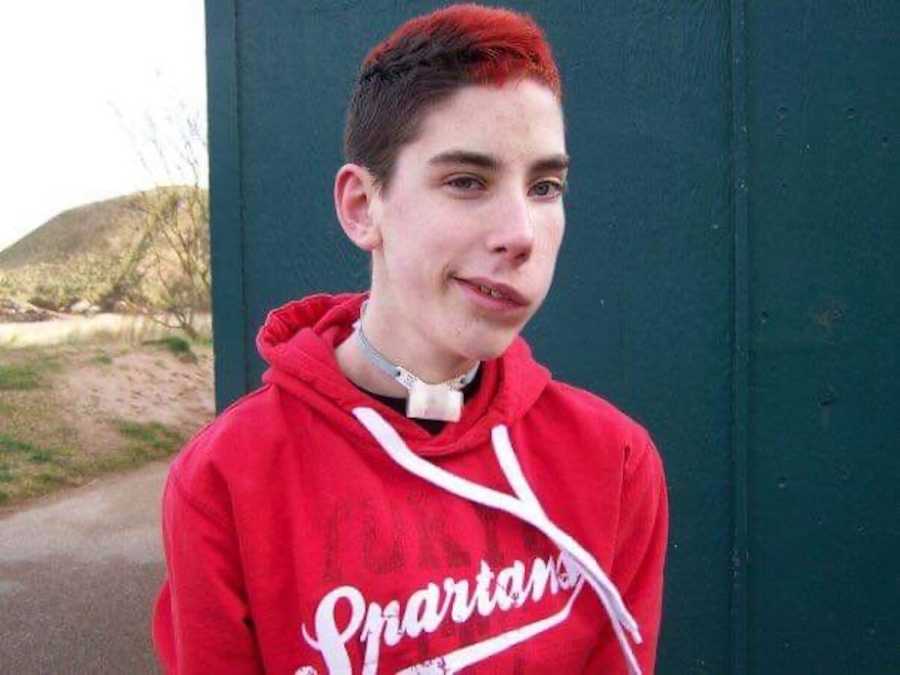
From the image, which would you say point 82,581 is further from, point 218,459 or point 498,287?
point 498,287

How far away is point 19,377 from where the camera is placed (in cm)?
1224

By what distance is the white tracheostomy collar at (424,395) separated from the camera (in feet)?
5.19

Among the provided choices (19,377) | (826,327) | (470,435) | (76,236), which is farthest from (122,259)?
(470,435)

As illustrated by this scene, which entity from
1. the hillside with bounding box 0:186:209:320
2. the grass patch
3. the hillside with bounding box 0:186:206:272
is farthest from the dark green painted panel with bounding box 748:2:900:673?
the hillside with bounding box 0:186:206:272

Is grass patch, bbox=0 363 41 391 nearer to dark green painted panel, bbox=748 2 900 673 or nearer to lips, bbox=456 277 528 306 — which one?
dark green painted panel, bbox=748 2 900 673

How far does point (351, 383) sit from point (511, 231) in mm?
416

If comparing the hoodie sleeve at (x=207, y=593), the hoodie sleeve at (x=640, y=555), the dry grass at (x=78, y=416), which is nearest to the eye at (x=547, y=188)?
the hoodie sleeve at (x=640, y=555)

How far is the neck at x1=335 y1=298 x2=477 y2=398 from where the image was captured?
1604mm

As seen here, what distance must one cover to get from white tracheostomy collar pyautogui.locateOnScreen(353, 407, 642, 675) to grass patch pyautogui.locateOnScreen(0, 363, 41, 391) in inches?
458

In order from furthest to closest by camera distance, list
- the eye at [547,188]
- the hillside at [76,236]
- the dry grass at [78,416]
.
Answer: the hillside at [76,236] → the dry grass at [78,416] → the eye at [547,188]

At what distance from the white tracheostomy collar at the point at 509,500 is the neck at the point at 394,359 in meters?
0.11

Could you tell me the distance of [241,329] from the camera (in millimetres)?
3422

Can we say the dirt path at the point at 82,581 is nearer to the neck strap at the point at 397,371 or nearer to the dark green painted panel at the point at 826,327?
the dark green painted panel at the point at 826,327

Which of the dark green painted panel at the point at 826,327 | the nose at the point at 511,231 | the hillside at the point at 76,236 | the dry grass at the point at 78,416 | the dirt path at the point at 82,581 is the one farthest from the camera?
the hillside at the point at 76,236
